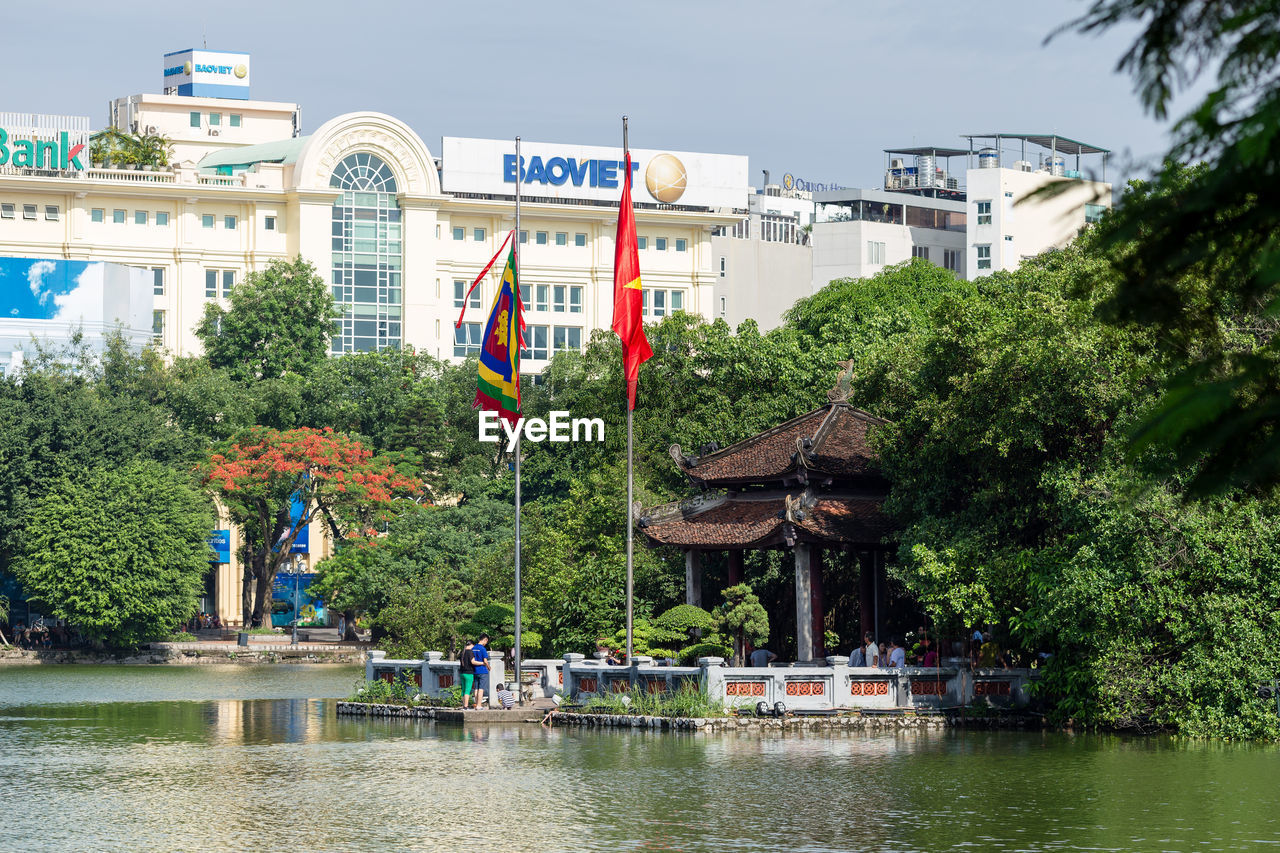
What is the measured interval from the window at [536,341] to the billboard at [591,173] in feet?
24.6

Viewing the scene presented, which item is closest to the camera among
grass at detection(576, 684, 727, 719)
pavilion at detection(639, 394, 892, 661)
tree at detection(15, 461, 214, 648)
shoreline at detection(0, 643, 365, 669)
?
grass at detection(576, 684, 727, 719)

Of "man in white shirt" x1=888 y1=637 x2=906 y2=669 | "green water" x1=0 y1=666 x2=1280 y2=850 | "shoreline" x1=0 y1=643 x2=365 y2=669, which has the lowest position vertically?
"green water" x1=0 y1=666 x2=1280 y2=850

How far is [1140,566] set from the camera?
3055cm

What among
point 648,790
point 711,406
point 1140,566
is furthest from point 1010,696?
point 711,406

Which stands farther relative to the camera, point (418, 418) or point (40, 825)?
point (418, 418)

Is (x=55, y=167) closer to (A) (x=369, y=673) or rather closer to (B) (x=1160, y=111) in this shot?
(A) (x=369, y=673)

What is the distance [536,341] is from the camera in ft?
332

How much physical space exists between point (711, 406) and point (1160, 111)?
4238cm

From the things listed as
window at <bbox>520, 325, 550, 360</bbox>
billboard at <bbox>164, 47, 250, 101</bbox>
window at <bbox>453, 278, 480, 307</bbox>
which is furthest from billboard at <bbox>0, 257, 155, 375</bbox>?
billboard at <bbox>164, 47, 250, 101</bbox>

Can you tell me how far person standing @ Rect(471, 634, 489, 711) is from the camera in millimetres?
34625

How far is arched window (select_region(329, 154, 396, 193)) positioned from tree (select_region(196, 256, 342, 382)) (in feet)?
24.5

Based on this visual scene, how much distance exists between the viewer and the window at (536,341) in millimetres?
100688

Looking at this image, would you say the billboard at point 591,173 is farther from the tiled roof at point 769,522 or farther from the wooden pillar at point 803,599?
the wooden pillar at point 803,599

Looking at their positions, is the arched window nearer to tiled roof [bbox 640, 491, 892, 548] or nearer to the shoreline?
the shoreline
